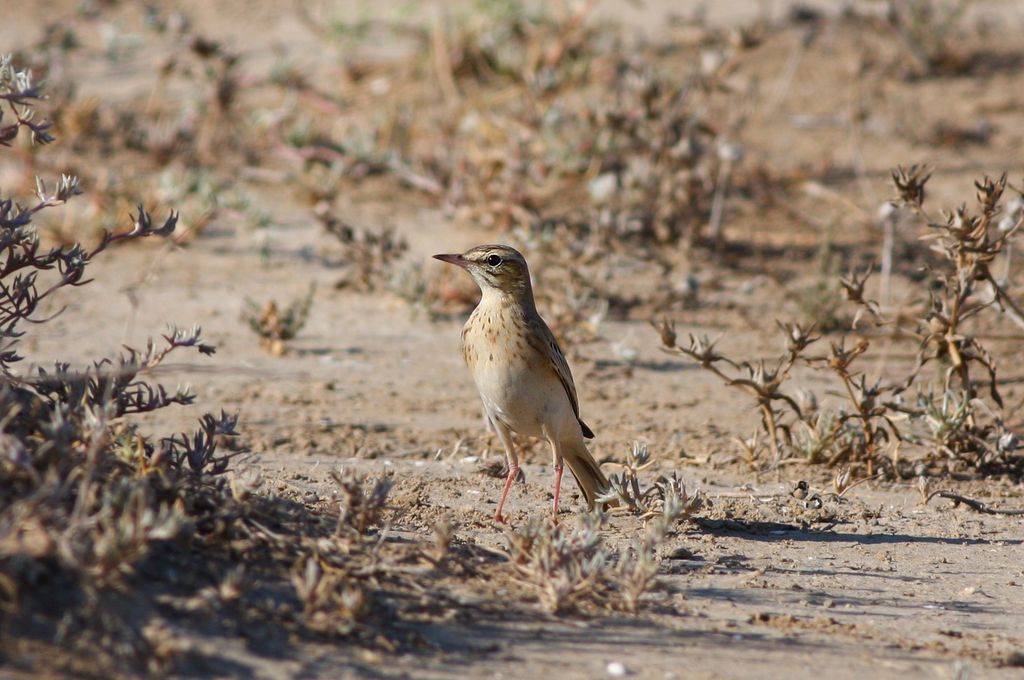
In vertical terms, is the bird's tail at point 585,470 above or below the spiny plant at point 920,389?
below

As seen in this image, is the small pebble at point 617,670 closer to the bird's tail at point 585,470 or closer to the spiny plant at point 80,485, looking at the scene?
the spiny plant at point 80,485

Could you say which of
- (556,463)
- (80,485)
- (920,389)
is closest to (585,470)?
(556,463)

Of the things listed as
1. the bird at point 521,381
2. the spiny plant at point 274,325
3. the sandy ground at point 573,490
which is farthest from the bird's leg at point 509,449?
the spiny plant at point 274,325

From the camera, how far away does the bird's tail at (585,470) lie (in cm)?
621

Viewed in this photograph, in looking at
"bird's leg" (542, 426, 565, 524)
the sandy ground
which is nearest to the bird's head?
"bird's leg" (542, 426, 565, 524)

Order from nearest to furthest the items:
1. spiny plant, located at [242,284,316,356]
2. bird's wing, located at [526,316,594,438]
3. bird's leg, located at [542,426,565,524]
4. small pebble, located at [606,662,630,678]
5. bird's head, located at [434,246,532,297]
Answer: small pebble, located at [606,662,630,678], bird's leg, located at [542,426,565,524], bird's wing, located at [526,316,594,438], bird's head, located at [434,246,532,297], spiny plant, located at [242,284,316,356]

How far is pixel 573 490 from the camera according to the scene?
21.9ft

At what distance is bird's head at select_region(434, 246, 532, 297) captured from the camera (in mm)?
6453

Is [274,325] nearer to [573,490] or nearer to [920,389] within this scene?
[573,490]

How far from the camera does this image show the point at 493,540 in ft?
18.0

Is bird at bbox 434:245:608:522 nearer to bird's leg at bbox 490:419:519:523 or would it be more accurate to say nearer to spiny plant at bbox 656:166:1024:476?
bird's leg at bbox 490:419:519:523

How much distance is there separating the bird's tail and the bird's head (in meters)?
0.82

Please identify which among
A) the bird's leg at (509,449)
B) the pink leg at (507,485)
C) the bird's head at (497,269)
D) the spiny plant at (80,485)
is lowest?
the pink leg at (507,485)

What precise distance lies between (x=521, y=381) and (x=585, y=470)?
23.0 inches
